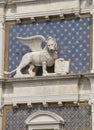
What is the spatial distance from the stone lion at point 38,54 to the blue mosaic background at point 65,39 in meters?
0.22

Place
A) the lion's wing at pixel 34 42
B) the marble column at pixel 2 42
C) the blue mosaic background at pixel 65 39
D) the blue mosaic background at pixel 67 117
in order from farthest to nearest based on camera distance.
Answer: the marble column at pixel 2 42, the lion's wing at pixel 34 42, the blue mosaic background at pixel 65 39, the blue mosaic background at pixel 67 117

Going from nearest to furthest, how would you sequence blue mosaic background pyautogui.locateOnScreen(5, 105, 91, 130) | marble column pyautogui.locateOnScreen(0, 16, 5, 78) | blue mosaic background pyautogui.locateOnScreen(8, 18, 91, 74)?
1. blue mosaic background pyautogui.locateOnScreen(5, 105, 91, 130)
2. blue mosaic background pyautogui.locateOnScreen(8, 18, 91, 74)
3. marble column pyautogui.locateOnScreen(0, 16, 5, 78)

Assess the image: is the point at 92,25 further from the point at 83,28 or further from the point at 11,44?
the point at 11,44

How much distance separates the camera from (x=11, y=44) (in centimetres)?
1716

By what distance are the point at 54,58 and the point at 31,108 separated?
145 cm

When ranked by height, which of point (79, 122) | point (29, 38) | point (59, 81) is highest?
point (29, 38)

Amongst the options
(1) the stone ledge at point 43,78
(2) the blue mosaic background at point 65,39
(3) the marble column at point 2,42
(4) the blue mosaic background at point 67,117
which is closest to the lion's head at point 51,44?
(2) the blue mosaic background at point 65,39

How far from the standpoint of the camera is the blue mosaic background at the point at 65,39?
53.5 feet

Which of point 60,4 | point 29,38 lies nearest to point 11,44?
point 29,38

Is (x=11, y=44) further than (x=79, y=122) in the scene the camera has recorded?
Yes

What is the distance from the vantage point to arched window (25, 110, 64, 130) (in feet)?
52.5

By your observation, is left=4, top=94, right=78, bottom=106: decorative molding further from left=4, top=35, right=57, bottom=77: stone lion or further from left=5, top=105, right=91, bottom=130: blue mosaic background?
left=4, top=35, right=57, bottom=77: stone lion

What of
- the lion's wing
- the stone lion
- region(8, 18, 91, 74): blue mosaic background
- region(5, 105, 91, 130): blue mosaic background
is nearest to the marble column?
region(8, 18, 91, 74): blue mosaic background

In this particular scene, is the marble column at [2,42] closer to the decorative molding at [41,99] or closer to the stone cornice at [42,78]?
the stone cornice at [42,78]
